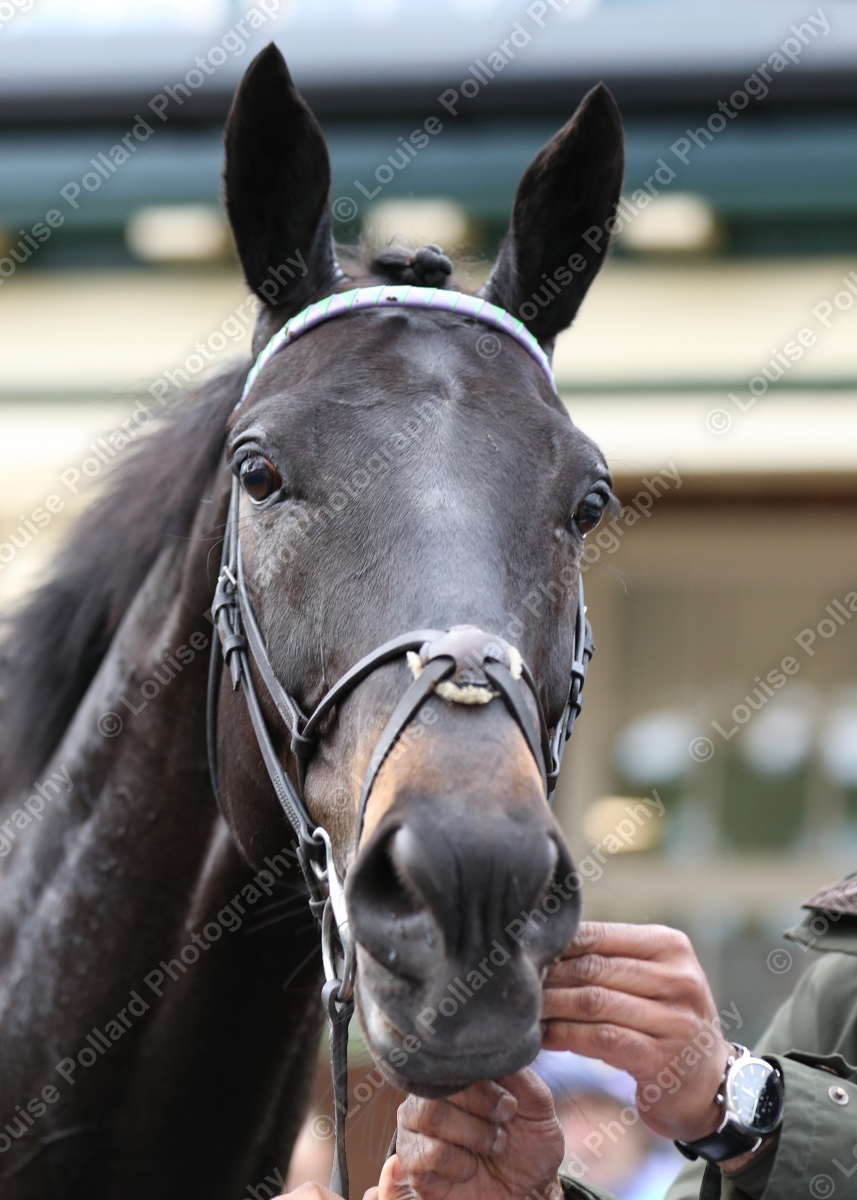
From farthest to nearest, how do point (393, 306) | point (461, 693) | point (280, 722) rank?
point (393, 306)
point (280, 722)
point (461, 693)

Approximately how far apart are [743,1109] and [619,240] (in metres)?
5.69

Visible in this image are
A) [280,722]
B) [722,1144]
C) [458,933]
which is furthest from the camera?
[280,722]

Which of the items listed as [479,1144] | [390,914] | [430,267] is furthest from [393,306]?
[479,1144]

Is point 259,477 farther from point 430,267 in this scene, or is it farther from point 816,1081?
point 816,1081

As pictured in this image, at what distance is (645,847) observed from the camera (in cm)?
858

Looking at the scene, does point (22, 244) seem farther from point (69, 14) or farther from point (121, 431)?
point (121, 431)

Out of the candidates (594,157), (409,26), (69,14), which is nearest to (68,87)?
(69,14)

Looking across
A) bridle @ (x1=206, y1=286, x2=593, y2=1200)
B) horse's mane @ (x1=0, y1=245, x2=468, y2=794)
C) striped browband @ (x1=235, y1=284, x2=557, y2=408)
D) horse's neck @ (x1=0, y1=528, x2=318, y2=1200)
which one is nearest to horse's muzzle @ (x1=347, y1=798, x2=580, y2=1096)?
bridle @ (x1=206, y1=286, x2=593, y2=1200)

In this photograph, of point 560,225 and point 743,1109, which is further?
point 560,225

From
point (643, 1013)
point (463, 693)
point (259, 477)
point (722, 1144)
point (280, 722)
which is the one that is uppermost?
point (259, 477)

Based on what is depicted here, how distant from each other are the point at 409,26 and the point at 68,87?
1.90 meters

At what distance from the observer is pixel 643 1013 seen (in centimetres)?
160

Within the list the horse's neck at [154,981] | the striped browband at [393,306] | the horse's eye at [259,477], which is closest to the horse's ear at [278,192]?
the striped browband at [393,306]

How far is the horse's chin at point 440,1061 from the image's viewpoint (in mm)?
1388
